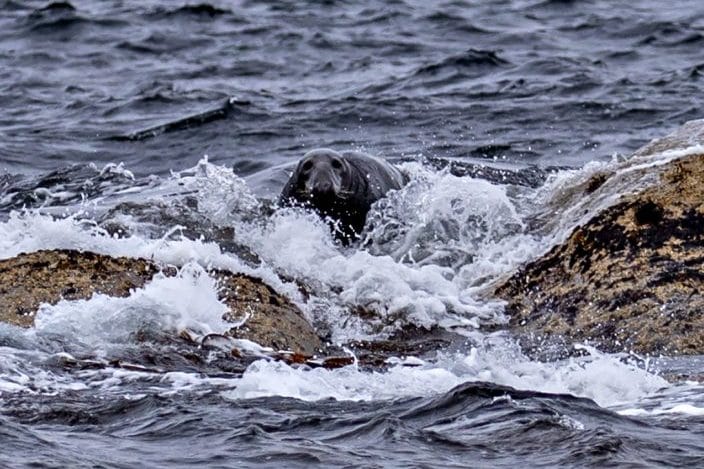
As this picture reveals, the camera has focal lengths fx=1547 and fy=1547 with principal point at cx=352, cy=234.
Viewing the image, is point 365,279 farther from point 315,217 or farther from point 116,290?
point 116,290

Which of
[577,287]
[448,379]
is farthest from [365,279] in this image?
[448,379]

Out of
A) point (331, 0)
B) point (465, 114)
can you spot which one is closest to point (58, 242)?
point (465, 114)

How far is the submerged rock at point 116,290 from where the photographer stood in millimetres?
8133

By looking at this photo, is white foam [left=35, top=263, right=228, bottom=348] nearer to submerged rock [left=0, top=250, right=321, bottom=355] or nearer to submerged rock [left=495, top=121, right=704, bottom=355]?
submerged rock [left=0, top=250, right=321, bottom=355]

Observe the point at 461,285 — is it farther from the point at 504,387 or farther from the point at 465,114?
the point at 465,114

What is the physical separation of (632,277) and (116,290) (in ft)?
9.27

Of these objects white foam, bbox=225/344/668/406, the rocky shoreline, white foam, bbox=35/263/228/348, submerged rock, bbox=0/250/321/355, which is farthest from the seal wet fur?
white foam, bbox=225/344/668/406

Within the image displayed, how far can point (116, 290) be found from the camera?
8344 mm

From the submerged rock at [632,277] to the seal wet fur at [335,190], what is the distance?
2.01m

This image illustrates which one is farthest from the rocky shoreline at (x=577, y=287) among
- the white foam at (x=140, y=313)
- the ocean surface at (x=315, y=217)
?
the ocean surface at (x=315, y=217)

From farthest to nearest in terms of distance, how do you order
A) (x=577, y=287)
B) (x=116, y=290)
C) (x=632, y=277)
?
1. (x=577, y=287)
2. (x=632, y=277)
3. (x=116, y=290)

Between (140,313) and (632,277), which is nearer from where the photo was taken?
(140,313)

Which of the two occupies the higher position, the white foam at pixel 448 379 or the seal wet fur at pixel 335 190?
the white foam at pixel 448 379

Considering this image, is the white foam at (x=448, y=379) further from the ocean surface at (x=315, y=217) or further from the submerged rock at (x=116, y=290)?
the submerged rock at (x=116, y=290)
